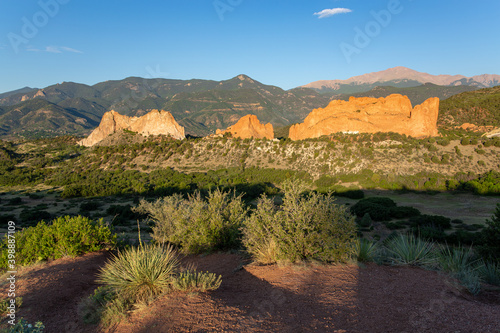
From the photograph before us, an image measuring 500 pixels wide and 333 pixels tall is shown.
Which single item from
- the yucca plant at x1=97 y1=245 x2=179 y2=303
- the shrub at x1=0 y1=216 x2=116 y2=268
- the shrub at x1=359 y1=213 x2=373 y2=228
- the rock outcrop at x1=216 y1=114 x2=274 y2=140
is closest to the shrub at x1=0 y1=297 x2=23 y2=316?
the yucca plant at x1=97 y1=245 x2=179 y2=303

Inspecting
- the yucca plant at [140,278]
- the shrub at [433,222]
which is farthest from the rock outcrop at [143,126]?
the yucca plant at [140,278]

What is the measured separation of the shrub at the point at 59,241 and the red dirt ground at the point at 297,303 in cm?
94

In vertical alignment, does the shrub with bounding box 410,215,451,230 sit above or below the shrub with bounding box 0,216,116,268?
below

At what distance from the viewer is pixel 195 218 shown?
9023 mm

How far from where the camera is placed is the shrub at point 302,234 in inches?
253

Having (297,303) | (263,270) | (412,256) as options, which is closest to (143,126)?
(263,270)

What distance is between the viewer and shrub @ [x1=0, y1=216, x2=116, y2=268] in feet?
23.9

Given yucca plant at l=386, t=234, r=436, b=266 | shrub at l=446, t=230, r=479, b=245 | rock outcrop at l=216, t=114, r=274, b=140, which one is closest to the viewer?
yucca plant at l=386, t=234, r=436, b=266

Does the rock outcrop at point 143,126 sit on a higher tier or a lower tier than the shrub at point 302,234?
higher

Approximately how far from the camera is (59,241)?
A: 7.57 metres

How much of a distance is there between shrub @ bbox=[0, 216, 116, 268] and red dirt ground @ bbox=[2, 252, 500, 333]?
3.07ft

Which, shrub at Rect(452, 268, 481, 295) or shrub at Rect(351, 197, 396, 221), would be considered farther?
shrub at Rect(351, 197, 396, 221)

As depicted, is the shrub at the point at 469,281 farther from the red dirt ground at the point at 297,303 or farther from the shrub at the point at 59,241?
the shrub at the point at 59,241

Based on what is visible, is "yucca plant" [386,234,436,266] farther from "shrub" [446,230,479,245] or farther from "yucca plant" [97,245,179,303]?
"shrub" [446,230,479,245]
